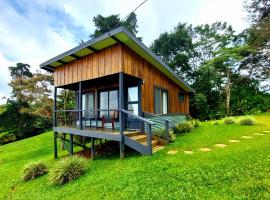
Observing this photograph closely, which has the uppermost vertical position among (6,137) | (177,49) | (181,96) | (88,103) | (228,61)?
(177,49)

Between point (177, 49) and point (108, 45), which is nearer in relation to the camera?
point (108, 45)

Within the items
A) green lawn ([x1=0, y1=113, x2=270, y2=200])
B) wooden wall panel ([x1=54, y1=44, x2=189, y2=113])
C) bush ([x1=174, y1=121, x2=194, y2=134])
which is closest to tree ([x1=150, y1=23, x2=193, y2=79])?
wooden wall panel ([x1=54, y1=44, x2=189, y2=113])

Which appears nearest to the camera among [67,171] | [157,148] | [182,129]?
[67,171]

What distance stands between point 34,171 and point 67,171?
2.51 metres

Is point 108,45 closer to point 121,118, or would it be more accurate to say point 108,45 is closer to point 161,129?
point 121,118

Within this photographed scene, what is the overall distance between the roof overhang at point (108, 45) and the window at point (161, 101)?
133 cm

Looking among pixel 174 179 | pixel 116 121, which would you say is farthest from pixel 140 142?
pixel 116 121

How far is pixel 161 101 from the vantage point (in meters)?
11.1

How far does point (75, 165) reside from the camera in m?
6.38

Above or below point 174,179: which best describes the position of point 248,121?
above

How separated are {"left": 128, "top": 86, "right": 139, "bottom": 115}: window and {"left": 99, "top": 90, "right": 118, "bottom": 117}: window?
1016 mm

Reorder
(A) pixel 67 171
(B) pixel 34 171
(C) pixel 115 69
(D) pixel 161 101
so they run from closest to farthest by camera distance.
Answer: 1. (A) pixel 67 171
2. (C) pixel 115 69
3. (B) pixel 34 171
4. (D) pixel 161 101

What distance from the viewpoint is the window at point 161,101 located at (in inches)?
415

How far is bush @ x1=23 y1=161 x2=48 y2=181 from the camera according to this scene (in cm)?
753
